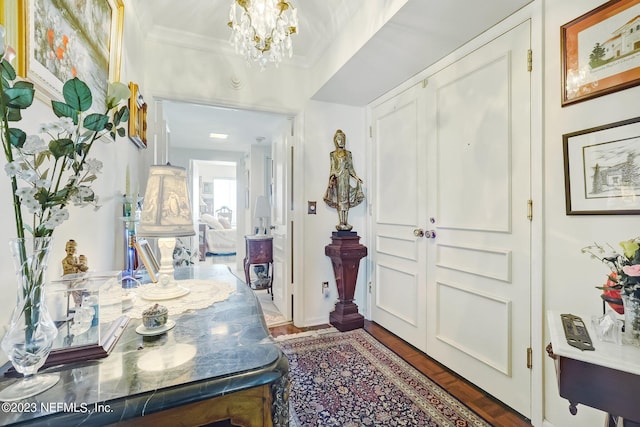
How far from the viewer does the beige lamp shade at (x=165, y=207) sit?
115cm

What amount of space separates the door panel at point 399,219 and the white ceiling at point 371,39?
329mm

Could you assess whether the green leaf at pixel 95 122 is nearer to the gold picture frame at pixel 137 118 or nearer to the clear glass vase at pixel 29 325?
the clear glass vase at pixel 29 325

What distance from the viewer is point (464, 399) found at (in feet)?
5.96

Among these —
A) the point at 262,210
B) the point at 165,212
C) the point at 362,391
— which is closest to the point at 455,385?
the point at 362,391

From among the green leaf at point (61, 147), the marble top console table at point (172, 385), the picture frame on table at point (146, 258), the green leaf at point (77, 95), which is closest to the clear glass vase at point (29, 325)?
the marble top console table at point (172, 385)

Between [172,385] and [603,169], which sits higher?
[603,169]

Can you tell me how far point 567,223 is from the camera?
4.79 ft

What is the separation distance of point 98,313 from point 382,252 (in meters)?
2.46

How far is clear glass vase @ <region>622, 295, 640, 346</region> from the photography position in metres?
0.98

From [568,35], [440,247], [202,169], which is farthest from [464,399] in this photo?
[202,169]

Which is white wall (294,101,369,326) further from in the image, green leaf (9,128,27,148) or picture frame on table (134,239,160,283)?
green leaf (9,128,27,148)

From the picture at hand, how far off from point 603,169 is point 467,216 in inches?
30.9

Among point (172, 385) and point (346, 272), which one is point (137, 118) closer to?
point (172, 385)

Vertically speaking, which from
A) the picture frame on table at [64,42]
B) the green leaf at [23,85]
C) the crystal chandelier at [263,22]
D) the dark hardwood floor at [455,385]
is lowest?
the dark hardwood floor at [455,385]
